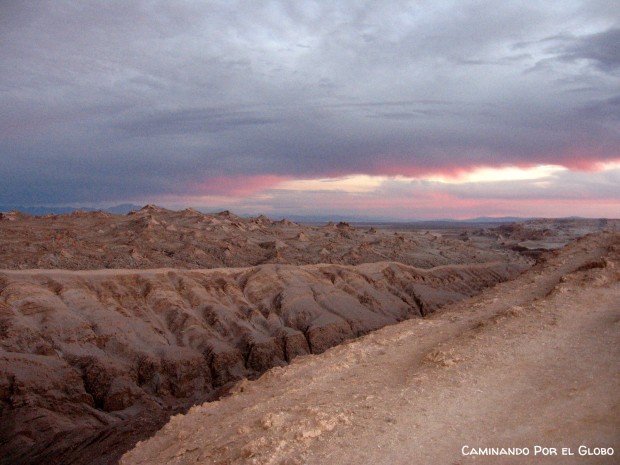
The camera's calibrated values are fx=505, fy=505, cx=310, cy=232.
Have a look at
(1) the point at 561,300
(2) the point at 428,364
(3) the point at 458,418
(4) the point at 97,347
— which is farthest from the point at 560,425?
(4) the point at 97,347

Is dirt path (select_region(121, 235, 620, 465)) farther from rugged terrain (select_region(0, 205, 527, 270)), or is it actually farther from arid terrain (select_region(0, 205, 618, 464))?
rugged terrain (select_region(0, 205, 527, 270))

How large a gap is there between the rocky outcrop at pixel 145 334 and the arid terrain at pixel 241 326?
0.36ft

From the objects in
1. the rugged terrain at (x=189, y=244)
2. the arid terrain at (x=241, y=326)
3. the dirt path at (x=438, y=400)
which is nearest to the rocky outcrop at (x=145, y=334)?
the arid terrain at (x=241, y=326)

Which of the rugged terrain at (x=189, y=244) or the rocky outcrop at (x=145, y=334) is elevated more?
the rugged terrain at (x=189, y=244)

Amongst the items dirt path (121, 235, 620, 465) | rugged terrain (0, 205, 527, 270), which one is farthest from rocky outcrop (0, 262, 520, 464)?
dirt path (121, 235, 620, 465)

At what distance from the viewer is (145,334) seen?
101 feet

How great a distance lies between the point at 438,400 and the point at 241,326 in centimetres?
2749

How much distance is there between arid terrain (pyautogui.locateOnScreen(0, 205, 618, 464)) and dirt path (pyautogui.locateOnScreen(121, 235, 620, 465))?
0.05m

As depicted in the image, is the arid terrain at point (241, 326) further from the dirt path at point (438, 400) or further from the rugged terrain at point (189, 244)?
the rugged terrain at point (189, 244)

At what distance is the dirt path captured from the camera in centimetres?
676

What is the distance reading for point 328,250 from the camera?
51250 millimetres

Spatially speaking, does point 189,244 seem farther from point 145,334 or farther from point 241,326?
point 145,334

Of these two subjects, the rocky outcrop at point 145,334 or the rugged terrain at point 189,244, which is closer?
the rocky outcrop at point 145,334

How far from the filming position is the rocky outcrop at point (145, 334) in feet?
66.0
